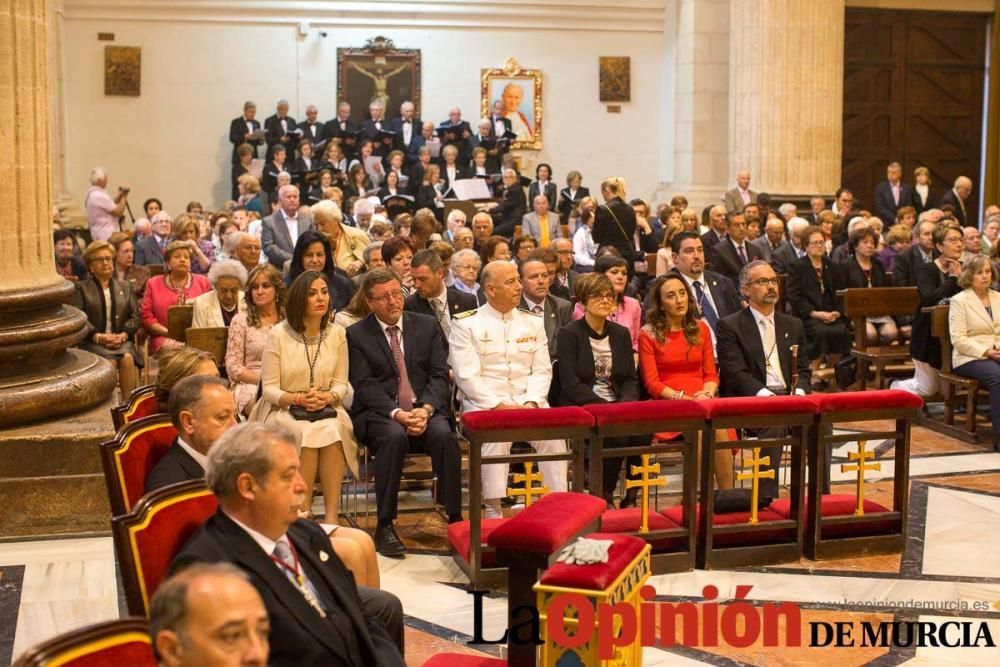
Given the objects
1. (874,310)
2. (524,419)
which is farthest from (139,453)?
(874,310)

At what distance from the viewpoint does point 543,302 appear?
8.07 meters

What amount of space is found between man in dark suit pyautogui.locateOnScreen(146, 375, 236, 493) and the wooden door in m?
16.4

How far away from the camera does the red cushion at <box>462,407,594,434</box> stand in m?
5.81

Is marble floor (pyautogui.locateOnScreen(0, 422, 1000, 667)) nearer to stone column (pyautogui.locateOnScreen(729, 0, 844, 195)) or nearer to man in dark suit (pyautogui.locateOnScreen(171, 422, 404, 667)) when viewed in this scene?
man in dark suit (pyautogui.locateOnScreen(171, 422, 404, 667))

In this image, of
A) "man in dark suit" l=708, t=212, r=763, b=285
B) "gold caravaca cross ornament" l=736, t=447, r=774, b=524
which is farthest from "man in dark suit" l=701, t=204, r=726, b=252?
"gold caravaca cross ornament" l=736, t=447, r=774, b=524

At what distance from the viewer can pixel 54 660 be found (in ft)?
8.42

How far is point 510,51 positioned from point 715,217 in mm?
8390

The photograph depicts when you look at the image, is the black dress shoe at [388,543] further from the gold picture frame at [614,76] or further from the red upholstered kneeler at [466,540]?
the gold picture frame at [614,76]

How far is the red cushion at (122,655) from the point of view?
105 inches

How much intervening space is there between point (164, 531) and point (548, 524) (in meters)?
1.30

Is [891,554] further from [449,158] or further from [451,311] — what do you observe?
[449,158]

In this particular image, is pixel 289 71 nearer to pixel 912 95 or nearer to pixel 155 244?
pixel 155 244

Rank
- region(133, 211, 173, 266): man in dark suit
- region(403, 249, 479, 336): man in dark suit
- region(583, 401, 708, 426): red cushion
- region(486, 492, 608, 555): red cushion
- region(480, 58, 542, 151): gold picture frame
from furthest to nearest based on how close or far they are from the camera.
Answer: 1. region(480, 58, 542, 151): gold picture frame
2. region(133, 211, 173, 266): man in dark suit
3. region(403, 249, 479, 336): man in dark suit
4. region(583, 401, 708, 426): red cushion
5. region(486, 492, 608, 555): red cushion

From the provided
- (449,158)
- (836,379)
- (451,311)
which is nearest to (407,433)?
(451,311)
